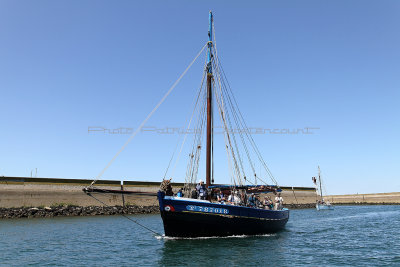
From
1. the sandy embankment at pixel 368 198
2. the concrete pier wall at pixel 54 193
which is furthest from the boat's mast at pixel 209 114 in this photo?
the sandy embankment at pixel 368 198

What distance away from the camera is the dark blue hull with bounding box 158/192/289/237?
19.7m

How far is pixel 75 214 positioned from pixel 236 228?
103 ft

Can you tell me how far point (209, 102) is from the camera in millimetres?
26891

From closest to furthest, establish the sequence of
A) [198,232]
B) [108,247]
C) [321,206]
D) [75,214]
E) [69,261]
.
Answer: [69,261], [108,247], [198,232], [75,214], [321,206]

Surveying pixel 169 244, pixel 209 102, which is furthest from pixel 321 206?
pixel 169 244

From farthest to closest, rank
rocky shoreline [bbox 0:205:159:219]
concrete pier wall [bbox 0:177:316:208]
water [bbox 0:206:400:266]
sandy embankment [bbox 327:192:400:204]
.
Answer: sandy embankment [bbox 327:192:400:204], concrete pier wall [bbox 0:177:316:208], rocky shoreline [bbox 0:205:159:219], water [bbox 0:206:400:266]

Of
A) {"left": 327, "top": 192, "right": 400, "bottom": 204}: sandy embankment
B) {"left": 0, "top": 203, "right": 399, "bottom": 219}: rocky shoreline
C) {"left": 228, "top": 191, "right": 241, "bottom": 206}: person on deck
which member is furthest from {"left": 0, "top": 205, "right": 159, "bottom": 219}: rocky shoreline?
{"left": 327, "top": 192, "right": 400, "bottom": 204}: sandy embankment

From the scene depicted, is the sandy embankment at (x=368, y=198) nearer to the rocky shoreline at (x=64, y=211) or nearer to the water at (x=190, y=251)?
the rocky shoreline at (x=64, y=211)

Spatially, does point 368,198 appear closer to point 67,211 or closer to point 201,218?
point 67,211

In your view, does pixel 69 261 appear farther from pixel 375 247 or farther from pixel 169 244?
pixel 375 247

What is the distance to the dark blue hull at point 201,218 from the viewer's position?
64.7ft

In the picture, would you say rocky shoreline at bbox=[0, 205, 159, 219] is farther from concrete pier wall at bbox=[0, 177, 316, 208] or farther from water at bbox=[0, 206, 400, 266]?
water at bbox=[0, 206, 400, 266]

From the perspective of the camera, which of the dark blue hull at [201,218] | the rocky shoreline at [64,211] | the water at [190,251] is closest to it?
the water at [190,251]

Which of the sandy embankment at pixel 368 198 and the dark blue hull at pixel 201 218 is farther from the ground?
the dark blue hull at pixel 201 218
